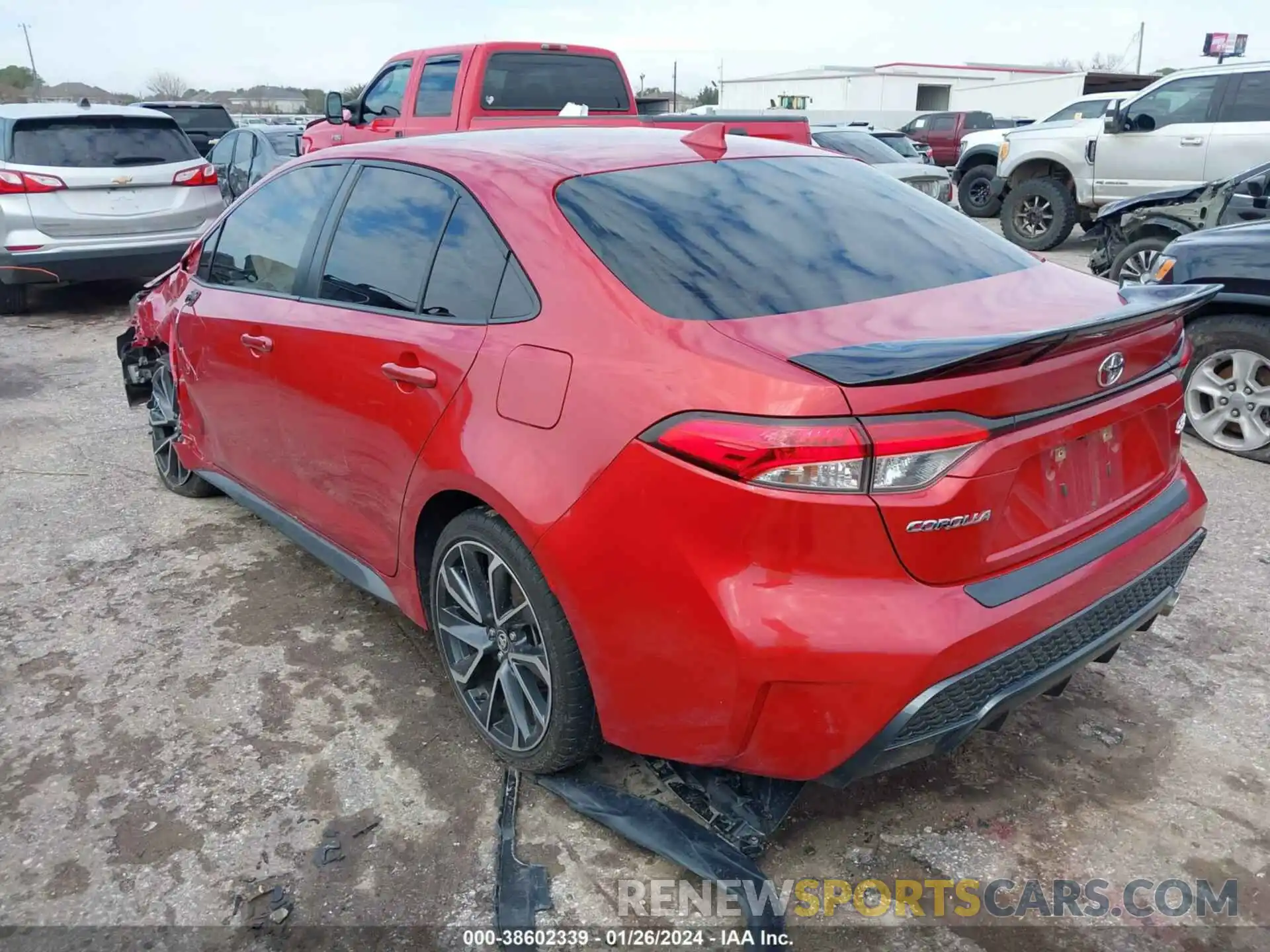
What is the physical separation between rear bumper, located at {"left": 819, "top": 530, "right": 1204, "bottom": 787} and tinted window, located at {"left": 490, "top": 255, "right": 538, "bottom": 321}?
127 centimetres

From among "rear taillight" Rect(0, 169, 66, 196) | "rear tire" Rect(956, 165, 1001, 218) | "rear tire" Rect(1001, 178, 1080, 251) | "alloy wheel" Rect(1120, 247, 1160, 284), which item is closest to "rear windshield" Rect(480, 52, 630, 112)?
"rear taillight" Rect(0, 169, 66, 196)

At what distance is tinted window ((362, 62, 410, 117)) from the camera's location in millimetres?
9797

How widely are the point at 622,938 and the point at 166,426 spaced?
3.59 m

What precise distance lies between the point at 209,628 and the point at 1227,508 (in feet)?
14.2

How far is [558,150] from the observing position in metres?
2.89

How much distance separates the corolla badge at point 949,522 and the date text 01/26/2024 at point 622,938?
3.22 ft

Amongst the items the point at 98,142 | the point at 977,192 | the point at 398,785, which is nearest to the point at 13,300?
the point at 98,142

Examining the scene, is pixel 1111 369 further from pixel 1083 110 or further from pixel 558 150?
pixel 1083 110

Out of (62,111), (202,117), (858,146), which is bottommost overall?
(858,146)

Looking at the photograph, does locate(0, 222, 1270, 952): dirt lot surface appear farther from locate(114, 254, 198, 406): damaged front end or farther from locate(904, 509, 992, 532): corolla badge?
locate(114, 254, 198, 406): damaged front end

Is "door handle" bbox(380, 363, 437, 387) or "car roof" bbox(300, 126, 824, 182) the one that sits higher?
"car roof" bbox(300, 126, 824, 182)

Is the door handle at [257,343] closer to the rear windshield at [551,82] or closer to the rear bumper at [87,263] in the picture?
the rear bumper at [87,263]

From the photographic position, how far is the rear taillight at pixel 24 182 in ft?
26.8

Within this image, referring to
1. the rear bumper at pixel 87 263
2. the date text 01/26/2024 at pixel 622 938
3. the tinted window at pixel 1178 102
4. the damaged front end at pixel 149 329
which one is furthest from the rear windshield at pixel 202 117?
the date text 01/26/2024 at pixel 622 938
